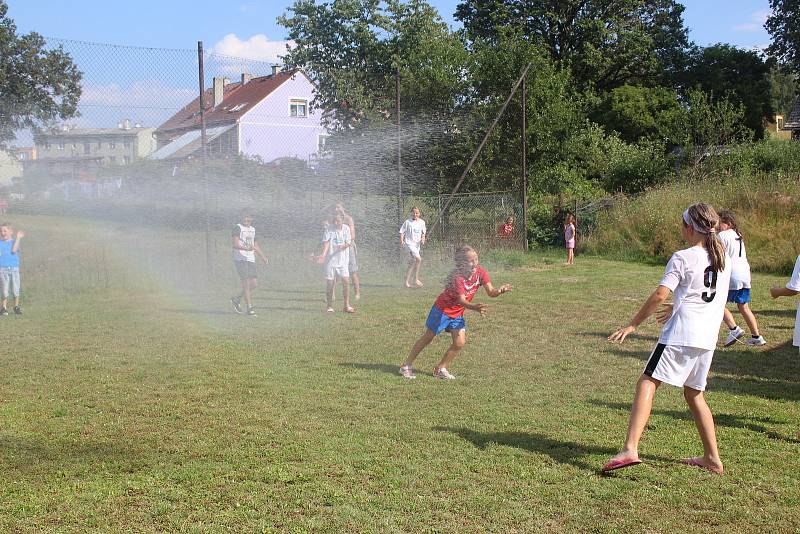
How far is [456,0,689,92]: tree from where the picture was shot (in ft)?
139

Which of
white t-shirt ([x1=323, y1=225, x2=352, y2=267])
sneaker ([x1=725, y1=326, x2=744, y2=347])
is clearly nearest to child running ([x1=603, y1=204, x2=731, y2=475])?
sneaker ([x1=725, y1=326, x2=744, y2=347])

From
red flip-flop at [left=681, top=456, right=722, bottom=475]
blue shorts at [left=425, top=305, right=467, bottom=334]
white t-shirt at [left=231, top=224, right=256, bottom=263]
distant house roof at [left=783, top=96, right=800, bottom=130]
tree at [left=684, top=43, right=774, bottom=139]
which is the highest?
tree at [left=684, top=43, right=774, bottom=139]

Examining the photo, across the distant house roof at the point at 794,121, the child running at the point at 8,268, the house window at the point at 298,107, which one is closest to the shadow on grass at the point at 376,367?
the child running at the point at 8,268

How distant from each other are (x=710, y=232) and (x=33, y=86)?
40.6 ft

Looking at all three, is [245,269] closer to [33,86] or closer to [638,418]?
[33,86]

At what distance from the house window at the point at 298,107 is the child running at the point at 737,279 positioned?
16410 mm

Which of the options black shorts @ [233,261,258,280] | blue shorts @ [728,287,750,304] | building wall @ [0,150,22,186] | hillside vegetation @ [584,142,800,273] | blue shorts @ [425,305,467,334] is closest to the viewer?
blue shorts @ [425,305,467,334]

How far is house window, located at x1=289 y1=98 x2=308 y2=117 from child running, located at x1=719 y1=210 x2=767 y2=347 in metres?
16.4

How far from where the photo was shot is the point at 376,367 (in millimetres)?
8422

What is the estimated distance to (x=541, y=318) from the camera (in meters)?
11.7

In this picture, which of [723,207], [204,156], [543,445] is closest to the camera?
[543,445]

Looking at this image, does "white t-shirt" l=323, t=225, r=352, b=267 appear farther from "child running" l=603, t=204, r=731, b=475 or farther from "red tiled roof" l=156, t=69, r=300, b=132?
"child running" l=603, t=204, r=731, b=475

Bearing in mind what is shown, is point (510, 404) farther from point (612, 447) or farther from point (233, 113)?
point (233, 113)

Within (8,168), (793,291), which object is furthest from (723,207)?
(8,168)
